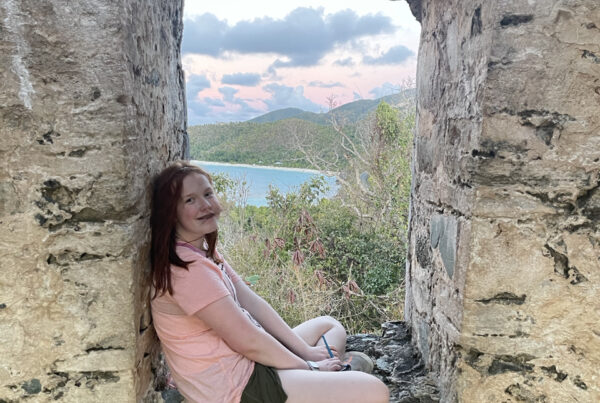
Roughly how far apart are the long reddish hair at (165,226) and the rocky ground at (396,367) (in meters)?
0.47

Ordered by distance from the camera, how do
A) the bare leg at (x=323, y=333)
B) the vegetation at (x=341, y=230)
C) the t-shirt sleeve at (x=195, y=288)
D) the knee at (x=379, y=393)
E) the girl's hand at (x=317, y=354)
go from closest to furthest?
the t-shirt sleeve at (x=195, y=288), the knee at (x=379, y=393), the girl's hand at (x=317, y=354), the bare leg at (x=323, y=333), the vegetation at (x=341, y=230)

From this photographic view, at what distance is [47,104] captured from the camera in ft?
4.40

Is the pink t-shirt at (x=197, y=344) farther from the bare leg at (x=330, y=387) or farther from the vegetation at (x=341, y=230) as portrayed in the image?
the vegetation at (x=341, y=230)

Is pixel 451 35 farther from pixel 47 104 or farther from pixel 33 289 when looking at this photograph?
pixel 33 289

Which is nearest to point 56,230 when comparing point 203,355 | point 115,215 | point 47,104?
point 115,215

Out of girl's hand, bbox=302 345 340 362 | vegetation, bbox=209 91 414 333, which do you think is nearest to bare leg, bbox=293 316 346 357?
girl's hand, bbox=302 345 340 362

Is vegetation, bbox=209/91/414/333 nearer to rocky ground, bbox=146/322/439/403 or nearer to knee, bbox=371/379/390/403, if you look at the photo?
rocky ground, bbox=146/322/439/403

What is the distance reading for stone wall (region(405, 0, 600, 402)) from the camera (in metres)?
1.40

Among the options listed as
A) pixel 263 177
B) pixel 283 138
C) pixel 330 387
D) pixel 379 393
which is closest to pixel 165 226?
pixel 330 387

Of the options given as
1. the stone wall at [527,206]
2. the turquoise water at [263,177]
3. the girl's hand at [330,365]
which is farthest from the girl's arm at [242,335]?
the turquoise water at [263,177]

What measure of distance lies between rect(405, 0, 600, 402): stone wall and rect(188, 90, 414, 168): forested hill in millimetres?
5767

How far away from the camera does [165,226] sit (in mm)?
1553

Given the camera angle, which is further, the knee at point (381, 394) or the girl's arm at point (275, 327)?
the girl's arm at point (275, 327)

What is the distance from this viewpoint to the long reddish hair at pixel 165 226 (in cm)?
154
